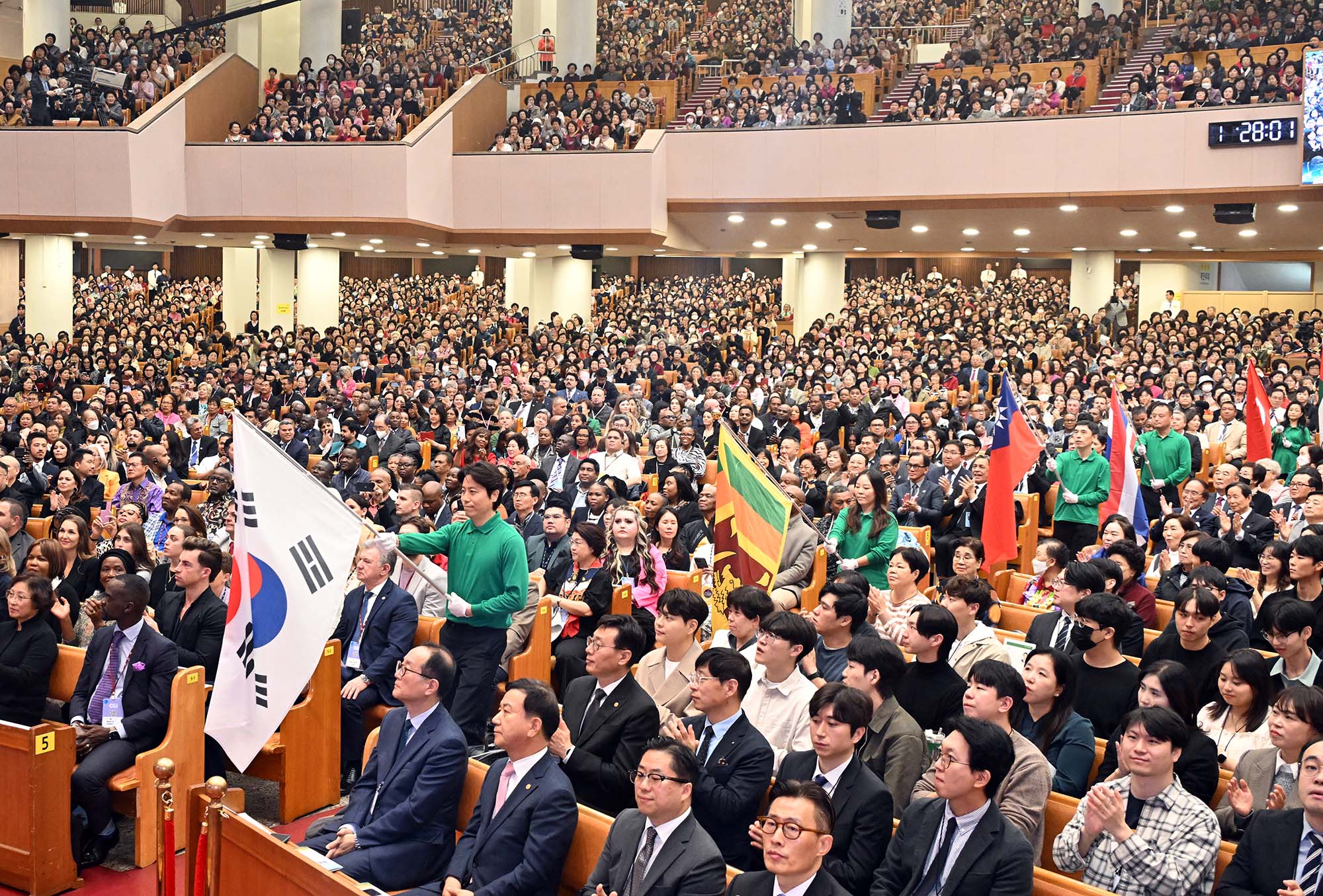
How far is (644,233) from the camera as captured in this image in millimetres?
19438

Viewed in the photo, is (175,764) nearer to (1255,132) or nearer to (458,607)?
(458,607)

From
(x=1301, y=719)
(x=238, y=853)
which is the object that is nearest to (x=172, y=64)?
(x=238, y=853)

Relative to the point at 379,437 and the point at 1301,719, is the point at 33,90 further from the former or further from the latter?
the point at 1301,719

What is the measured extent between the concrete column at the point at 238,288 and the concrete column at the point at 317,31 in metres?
3.72

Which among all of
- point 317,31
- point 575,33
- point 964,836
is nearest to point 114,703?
Result: point 964,836

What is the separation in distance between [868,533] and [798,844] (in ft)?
15.2

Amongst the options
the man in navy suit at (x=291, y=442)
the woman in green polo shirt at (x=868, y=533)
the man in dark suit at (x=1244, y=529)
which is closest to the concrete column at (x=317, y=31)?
the man in navy suit at (x=291, y=442)

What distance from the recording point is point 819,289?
24516mm

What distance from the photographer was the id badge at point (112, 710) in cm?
541

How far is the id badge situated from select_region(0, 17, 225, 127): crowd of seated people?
602 inches

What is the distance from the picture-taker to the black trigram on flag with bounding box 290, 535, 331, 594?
4641 mm

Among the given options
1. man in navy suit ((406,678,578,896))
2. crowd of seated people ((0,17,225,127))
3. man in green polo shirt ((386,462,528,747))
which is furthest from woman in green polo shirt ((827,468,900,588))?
crowd of seated people ((0,17,225,127))

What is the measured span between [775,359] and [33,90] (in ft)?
38.9

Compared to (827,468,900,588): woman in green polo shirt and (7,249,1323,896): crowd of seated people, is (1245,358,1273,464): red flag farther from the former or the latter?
(827,468,900,588): woman in green polo shirt
